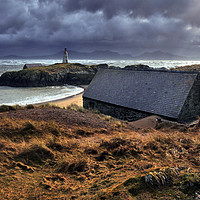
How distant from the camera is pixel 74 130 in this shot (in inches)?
380

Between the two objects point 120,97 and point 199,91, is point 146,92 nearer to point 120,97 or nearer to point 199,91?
point 120,97

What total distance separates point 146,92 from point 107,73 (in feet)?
24.4

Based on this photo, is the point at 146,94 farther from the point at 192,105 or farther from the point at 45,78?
the point at 45,78

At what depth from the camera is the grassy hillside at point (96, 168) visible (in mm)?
3529

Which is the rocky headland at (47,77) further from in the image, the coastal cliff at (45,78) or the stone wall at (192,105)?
the stone wall at (192,105)

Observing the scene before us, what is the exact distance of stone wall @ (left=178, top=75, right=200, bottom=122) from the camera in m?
15.5

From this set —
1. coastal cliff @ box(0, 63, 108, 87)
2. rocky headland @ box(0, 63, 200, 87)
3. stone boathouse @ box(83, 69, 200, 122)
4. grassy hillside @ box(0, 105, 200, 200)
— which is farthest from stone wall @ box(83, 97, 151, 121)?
coastal cliff @ box(0, 63, 108, 87)

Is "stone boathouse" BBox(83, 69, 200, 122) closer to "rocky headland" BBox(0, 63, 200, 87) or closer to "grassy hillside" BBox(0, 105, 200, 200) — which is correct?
"grassy hillside" BBox(0, 105, 200, 200)

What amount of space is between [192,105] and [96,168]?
14125mm

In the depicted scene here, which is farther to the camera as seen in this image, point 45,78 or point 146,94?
point 45,78

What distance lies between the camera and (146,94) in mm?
18000

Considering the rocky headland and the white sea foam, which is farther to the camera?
the rocky headland

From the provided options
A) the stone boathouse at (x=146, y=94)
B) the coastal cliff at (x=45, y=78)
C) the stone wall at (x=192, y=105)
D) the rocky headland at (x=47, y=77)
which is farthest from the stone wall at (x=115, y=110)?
the coastal cliff at (x=45, y=78)

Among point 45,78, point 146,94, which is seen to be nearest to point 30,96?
point 45,78
